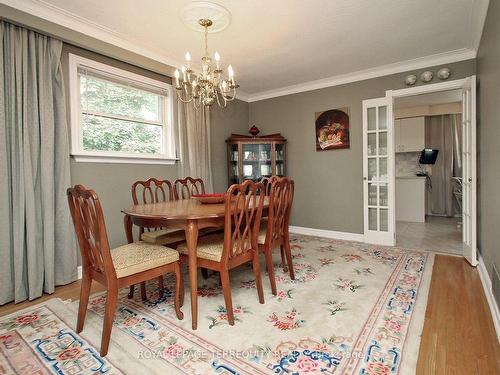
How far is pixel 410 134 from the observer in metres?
6.04

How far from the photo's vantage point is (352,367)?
1387 mm

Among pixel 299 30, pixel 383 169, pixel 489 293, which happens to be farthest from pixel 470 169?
pixel 299 30

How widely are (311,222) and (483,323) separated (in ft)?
8.81

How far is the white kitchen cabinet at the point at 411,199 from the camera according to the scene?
17.6 ft

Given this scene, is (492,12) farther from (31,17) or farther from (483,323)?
(31,17)

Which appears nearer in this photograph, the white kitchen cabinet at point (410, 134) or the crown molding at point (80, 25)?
the crown molding at point (80, 25)

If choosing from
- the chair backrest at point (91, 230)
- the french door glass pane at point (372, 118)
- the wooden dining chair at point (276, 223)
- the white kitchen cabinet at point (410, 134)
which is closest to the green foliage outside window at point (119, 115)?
the chair backrest at point (91, 230)

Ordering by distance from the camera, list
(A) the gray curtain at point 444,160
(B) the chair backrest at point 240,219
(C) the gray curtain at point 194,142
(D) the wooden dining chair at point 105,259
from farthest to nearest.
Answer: (A) the gray curtain at point 444,160
(C) the gray curtain at point 194,142
(B) the chair backrest at point 240,219
(D) the wooden dining chair at point 105,259

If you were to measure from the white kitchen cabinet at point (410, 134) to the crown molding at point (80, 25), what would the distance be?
5.30 metres

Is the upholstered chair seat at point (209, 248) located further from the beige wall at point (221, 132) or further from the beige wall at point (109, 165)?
the beige wall at point (221, 132)

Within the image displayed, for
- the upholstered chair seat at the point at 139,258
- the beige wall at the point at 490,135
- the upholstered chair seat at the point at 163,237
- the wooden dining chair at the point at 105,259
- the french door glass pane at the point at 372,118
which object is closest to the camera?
the wooden dining chair at the point at 105,259

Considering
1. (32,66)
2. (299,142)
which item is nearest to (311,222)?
(299,142)

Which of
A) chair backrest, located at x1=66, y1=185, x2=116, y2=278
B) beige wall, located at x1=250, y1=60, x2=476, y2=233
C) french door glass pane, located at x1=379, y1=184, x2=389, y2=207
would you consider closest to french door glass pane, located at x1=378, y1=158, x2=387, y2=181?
french door glass pane, located at x1=379, y1=184, x2=389, y2=207

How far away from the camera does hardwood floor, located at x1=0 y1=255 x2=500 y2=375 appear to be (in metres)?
1.38
